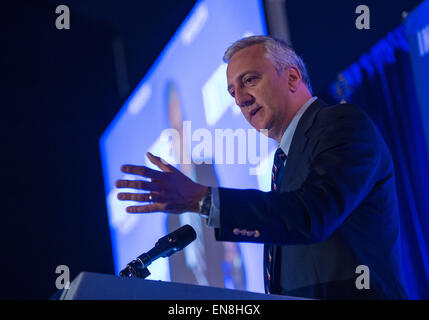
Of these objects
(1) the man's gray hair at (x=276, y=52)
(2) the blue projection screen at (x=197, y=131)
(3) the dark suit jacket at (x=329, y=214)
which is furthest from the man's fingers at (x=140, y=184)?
(2) the blue projection screen at (x=197, y=131)

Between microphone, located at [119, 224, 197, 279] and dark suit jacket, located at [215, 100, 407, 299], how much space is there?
258 mm

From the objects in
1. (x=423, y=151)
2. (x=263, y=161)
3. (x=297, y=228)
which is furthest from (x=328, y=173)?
(x=423, y=151)

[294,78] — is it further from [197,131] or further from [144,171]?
[197,131]

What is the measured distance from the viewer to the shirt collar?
1.46 m

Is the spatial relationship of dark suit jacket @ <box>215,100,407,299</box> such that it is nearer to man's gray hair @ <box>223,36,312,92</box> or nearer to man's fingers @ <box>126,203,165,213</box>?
man's fingers @ <box>126,203,165,213</box>

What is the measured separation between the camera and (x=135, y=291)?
0.76 meters

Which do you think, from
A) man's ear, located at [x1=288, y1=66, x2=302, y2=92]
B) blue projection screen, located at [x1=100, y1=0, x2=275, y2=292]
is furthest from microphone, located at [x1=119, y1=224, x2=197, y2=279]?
blue projection screen, located at [x1=100, y1=0, x2=275, y2=292]

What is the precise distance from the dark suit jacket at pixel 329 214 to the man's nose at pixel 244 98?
29 centimetres

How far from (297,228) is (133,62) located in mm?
3672

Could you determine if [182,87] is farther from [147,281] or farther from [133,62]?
[147,281]

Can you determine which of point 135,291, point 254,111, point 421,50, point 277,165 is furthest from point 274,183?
point 421,50

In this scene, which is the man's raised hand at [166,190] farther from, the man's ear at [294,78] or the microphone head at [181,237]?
the man's ear at [294,78]

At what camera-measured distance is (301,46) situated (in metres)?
3.22
